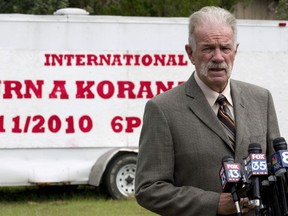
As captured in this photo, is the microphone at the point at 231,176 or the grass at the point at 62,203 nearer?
the microphone at the point at 231,176

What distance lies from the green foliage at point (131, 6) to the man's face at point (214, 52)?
13.8 metres

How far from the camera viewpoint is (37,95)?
13.2 meters

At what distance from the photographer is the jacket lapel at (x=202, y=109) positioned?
430 cm

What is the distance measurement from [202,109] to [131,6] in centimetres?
1447

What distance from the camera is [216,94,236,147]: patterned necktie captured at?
4348 millimetres

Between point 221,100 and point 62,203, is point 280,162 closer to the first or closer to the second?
point 221,100

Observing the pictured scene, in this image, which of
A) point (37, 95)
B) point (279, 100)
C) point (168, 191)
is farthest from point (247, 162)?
point (279, 100)

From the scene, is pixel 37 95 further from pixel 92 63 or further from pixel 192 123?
pixel 192 123

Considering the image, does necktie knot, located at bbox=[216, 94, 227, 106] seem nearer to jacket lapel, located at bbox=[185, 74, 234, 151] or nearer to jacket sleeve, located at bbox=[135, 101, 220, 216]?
jacket lapel, located at bbox=[185, 74, 234, 151]

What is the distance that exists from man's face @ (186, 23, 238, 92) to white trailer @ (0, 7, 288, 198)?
9095 mm

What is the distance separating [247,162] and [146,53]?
10029 millimetres

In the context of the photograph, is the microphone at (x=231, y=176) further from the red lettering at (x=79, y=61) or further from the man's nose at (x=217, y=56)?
the red lettering at (x=79, y=61)

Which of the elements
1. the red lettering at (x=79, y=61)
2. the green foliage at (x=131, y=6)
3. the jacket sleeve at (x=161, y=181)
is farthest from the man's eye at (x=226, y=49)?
the green foliage at (x=131, y=6)

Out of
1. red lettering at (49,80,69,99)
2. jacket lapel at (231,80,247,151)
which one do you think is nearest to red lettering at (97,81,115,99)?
red lettering at (49,80,69,99)
